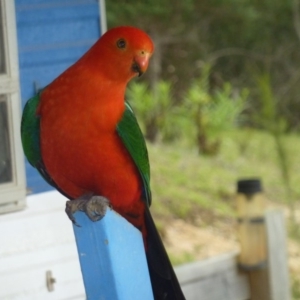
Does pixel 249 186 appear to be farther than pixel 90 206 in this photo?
Yes

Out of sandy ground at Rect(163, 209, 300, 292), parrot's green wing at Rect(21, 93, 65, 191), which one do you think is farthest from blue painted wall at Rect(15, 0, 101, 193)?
sandy ground at Rect(163, 209, 300, 292)

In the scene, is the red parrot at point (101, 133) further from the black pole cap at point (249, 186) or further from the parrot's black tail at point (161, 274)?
the black pole cap at point (249, 186)

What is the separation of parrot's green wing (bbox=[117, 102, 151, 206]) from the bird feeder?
5.22ft

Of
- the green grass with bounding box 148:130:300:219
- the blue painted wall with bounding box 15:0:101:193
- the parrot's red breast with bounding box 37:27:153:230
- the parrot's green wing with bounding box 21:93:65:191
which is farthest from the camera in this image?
the green grass with bounding box 148:130:300:219

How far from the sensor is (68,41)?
267cm

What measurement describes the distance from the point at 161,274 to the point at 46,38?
1438mm

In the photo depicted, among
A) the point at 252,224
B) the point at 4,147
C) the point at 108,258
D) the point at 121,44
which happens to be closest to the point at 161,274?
the point at 108,258

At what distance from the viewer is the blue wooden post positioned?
123cm

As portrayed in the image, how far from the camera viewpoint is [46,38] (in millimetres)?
2639

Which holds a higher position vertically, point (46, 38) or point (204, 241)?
point (46, 38)

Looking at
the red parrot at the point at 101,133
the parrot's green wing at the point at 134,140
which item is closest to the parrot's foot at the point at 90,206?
the red parrot at the point at 101,133

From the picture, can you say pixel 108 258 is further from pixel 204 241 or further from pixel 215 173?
pixel 215 173

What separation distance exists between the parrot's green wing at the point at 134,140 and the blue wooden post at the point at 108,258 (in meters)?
0.21

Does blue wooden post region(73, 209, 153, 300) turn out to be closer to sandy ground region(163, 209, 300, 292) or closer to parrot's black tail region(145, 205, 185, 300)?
parrot's black tail region(145, 205, 185, 300)
